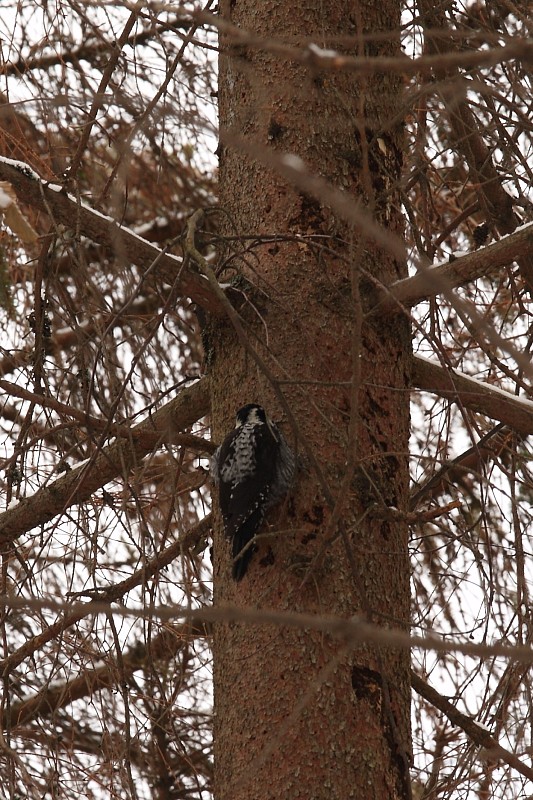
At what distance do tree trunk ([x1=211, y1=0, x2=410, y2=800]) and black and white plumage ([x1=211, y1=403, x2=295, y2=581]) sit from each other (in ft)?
0.13

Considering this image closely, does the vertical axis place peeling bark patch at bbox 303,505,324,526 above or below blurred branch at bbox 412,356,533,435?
below

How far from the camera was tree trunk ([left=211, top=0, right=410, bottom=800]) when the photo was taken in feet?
7.34

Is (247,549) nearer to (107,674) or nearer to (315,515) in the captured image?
(315,515)

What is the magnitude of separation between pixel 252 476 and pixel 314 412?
243mm

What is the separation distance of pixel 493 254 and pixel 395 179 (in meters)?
0.57

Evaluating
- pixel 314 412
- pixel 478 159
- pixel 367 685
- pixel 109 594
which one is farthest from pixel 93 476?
pixel 478 159

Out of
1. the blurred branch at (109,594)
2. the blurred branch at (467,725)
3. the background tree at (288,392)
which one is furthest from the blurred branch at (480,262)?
the blurred branch at (467,725)

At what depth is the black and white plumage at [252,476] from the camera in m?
2.49

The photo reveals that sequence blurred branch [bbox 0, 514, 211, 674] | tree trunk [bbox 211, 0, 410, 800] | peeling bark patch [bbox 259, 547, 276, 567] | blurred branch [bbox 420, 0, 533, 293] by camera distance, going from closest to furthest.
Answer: tree trunk [bbox 211, 0, 410, 800], peeling bark patch [bbox 259, 547, 276, 567], blurred branch [bbox 0, 514, 211, 674], blurred branch [bbox 420, 0, 533, 293]

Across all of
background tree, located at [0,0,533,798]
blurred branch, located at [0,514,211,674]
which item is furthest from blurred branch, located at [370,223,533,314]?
blurred branch, located at [0,514,211,674]

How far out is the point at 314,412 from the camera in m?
2.60

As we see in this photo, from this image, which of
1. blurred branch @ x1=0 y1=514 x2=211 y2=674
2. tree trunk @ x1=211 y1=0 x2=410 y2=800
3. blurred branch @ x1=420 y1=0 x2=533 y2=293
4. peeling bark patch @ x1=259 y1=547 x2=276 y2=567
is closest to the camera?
tree trunk @ x1=211 y1=0 x2=410 y2=800

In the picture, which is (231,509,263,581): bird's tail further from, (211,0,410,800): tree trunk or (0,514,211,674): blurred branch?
(0,514,211,674): blurred branch

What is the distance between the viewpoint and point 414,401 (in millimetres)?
4414
